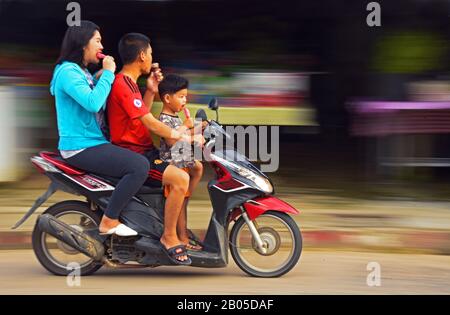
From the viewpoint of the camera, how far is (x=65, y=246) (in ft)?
18.8

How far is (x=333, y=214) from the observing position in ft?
24.3

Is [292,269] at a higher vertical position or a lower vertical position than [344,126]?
lower

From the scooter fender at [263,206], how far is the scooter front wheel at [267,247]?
0.06 m

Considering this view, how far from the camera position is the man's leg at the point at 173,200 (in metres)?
5.43

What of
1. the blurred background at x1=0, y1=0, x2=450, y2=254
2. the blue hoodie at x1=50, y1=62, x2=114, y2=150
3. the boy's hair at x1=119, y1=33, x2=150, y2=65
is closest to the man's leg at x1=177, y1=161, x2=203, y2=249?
the blue hoodie at x1=50, y1=62, x2=114, y2=150

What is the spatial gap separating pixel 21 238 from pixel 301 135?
403 centimetres

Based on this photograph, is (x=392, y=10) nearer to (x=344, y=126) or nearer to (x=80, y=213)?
(x=344, y=126)

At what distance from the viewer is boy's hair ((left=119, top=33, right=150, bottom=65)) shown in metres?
5.44

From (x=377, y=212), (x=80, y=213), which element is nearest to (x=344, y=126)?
(x=377, y=212)

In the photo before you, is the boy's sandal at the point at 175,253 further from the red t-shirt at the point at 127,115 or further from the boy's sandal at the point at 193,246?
the red t-shirt at the point at 127,115

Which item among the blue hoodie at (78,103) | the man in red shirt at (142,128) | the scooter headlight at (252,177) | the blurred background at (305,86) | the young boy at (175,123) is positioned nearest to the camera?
the blue hoodie at (78,103)

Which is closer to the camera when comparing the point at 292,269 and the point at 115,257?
the point at 115,257

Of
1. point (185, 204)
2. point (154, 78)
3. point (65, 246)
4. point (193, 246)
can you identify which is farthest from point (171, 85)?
point (65, 246)

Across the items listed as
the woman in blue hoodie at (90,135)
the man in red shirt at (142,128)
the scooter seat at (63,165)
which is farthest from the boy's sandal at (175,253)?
the scooter seat at (63,165)
